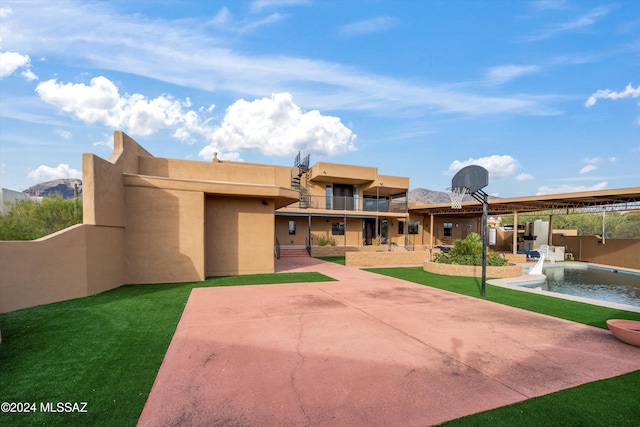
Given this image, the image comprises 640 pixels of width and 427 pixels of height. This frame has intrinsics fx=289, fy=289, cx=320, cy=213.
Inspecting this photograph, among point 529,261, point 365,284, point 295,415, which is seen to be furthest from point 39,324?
point 529,261

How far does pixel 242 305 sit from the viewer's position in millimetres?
8164

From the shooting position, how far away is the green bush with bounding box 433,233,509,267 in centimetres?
1477

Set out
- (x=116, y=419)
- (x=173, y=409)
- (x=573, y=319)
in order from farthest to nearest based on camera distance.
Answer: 1. (x=573, y=319)
2. (x=173, y=409)
3. (x=116, y=419)

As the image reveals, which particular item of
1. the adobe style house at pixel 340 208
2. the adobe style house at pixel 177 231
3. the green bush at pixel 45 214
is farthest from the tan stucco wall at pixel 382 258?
the green bush at pixel 45 214

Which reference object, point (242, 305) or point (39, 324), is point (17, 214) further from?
point (242, 305)

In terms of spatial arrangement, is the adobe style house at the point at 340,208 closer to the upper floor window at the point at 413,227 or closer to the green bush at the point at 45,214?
the upper floor window at the point at 413,227

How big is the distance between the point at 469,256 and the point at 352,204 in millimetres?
13415

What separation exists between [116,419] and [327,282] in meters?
9.14

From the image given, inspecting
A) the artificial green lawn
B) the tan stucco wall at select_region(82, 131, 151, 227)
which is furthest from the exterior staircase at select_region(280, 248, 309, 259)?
the artificial green lawn

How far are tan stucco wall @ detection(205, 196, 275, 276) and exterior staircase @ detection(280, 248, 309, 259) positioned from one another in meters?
8.27

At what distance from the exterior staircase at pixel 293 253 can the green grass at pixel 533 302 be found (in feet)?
33.3

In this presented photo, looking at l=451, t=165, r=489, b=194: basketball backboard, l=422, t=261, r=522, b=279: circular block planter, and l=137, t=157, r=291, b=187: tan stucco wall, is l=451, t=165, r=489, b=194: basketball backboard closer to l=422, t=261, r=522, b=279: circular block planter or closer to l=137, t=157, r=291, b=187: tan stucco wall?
l=422, t=261, r=522, b=279: circular block planter

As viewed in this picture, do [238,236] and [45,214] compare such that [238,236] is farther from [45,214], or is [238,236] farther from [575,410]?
[575,410]

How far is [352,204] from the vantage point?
27.3 meters
